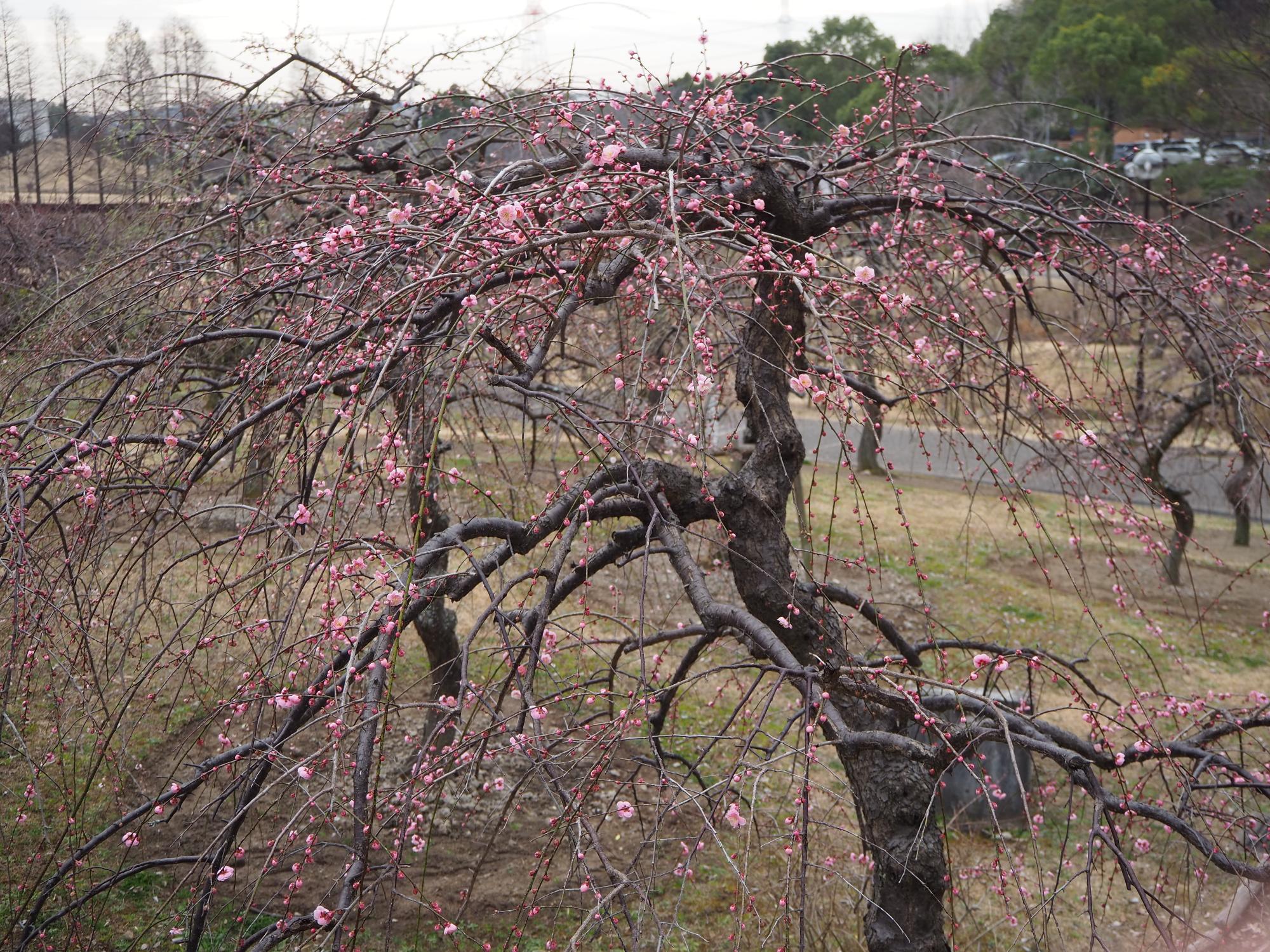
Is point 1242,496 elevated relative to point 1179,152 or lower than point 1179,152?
lower

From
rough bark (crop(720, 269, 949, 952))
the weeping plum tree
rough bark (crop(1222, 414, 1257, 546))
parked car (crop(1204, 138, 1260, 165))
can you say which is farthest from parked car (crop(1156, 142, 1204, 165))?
rough bark (crop(720, 269, 949, 952))

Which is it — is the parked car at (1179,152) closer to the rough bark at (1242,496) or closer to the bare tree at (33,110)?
the rough bark at (1242,496)

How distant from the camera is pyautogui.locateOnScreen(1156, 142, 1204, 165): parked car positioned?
12.7 m

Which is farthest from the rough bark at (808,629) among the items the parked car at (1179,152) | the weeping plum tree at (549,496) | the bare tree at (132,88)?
the parked car at (1179,152)

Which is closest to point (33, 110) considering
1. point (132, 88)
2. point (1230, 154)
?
point (132, 88)

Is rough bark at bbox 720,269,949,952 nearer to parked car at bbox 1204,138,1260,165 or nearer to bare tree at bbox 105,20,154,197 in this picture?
bare tree at bbox 105,20,154,197

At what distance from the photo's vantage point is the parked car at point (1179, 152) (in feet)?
41.8

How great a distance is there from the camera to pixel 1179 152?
47.9ft

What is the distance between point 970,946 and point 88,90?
4661 mm

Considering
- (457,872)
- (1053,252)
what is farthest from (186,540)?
(1053,252)

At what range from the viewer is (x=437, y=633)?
534 cm

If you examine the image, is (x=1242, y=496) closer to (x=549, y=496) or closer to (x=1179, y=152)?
(x=549, y=496)

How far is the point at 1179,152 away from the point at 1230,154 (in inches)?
51.8

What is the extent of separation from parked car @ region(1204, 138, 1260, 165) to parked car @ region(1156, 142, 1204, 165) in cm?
17
